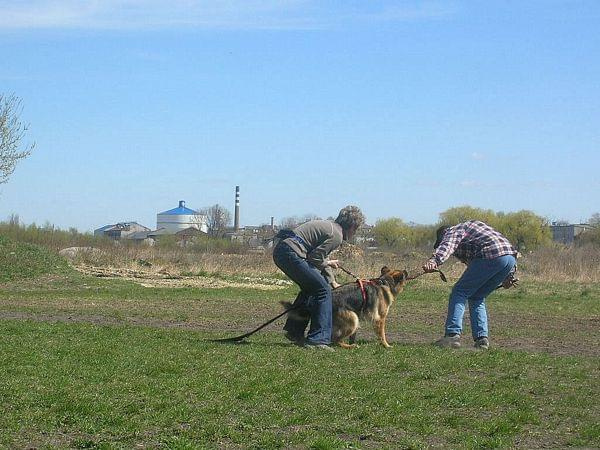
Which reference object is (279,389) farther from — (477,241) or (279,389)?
(477,241)

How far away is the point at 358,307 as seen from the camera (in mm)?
12203

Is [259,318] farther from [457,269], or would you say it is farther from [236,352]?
[457,269]

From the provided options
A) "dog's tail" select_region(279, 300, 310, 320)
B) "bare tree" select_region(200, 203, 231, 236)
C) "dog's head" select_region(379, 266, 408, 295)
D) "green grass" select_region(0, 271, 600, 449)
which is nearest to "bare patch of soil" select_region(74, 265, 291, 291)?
"green grass" select_region(0, 271, 600, 449)

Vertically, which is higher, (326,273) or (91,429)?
(326,273)

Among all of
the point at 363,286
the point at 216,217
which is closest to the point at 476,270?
the point at 363,286

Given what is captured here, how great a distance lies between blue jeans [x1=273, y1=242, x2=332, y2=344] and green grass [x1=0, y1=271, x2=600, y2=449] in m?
0.37

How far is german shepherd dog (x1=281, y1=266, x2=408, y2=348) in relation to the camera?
1201 cm

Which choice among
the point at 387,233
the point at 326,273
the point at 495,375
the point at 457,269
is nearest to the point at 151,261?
the point at 457,269

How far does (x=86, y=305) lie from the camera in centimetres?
1897

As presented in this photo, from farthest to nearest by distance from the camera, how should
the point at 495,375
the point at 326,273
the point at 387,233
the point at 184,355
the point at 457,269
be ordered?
1. the point at 387,233
2. the point at 457,269
3. the point at 326,273
4. the point at 184,355
5. the point at 495,375

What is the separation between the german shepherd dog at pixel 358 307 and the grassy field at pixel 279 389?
12.4 inches

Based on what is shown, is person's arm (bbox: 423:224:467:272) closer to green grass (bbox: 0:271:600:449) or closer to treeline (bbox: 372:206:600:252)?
green grass (bbox: 0:271:600:449)

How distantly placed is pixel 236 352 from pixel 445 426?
13.3 feet

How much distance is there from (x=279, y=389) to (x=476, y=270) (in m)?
4.57
